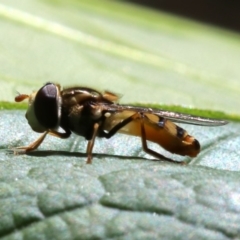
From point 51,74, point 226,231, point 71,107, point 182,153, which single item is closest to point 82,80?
point 51,74

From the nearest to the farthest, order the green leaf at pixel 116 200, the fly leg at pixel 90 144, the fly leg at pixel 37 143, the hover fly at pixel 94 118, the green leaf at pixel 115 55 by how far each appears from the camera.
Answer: the green leaf at pixel 116 200
the fly leg at pixel 90 144
the fly leg at pixel 37 143
the hover fly at pixel 94 118
the green leaf at pixel 115 55

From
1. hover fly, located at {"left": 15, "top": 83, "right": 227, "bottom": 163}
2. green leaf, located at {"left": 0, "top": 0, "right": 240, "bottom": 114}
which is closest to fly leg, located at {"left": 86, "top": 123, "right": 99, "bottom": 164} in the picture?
hover fly, located at {"left": 15, "top": 83, "right": 227, "bottom": 163}

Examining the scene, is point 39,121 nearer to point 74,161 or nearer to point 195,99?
point 74,161

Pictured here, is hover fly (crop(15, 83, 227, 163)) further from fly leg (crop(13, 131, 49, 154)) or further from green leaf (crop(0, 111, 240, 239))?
green leaf (crop(0, 111, 240, 239))

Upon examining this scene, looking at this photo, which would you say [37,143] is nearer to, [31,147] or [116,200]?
[31,147]

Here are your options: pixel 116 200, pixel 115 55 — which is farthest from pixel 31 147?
pixel 115 55

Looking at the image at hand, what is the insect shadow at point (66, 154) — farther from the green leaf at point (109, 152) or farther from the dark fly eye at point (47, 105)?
the dark fly eye at point (47, 105)

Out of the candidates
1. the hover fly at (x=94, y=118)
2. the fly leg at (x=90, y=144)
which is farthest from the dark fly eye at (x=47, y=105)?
the fly leg at (x=90, y=144)
